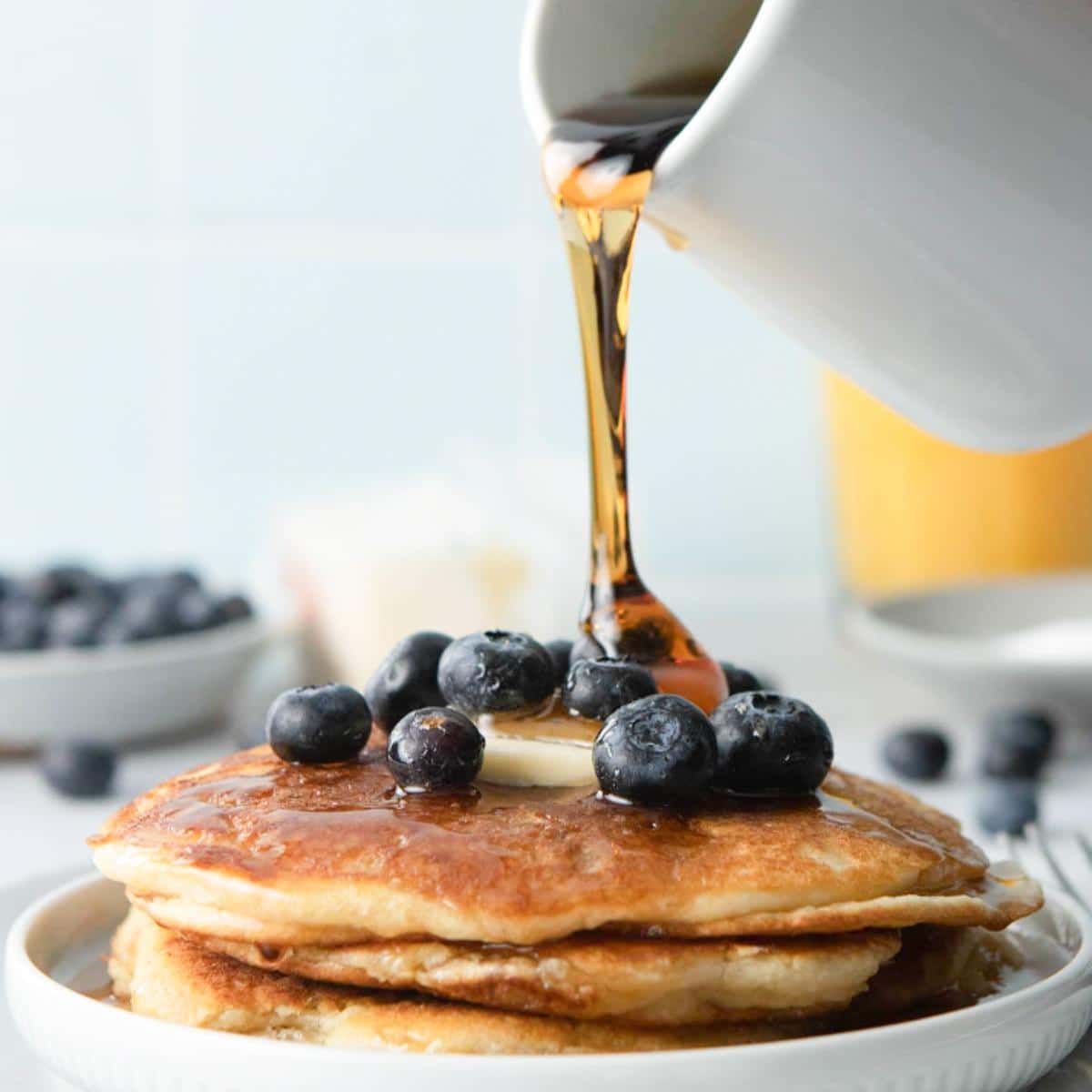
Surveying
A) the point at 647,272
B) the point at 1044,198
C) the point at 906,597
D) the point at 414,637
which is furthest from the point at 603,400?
the point at 647,272

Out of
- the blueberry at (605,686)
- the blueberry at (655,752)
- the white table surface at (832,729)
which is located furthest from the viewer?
the white table surface at (832,729)

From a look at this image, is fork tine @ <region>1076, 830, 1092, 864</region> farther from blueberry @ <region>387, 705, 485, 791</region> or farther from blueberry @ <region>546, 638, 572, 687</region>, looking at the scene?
blueberry @ <region>387, 705, 485, 791</region>

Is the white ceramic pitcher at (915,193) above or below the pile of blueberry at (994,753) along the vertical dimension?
above

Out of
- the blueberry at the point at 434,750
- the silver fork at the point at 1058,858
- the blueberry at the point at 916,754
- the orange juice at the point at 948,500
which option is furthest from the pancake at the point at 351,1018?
the orange juice at the point at 948,500

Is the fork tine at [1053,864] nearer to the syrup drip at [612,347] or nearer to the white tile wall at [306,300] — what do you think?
the syrup drip at [612,347]

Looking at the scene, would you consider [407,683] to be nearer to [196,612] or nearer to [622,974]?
[622,974]

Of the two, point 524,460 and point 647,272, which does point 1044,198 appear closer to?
point 524,460

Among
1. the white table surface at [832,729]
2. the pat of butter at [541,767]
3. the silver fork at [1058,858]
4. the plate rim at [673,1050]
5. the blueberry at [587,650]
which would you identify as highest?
the blueberry at [587,650]
